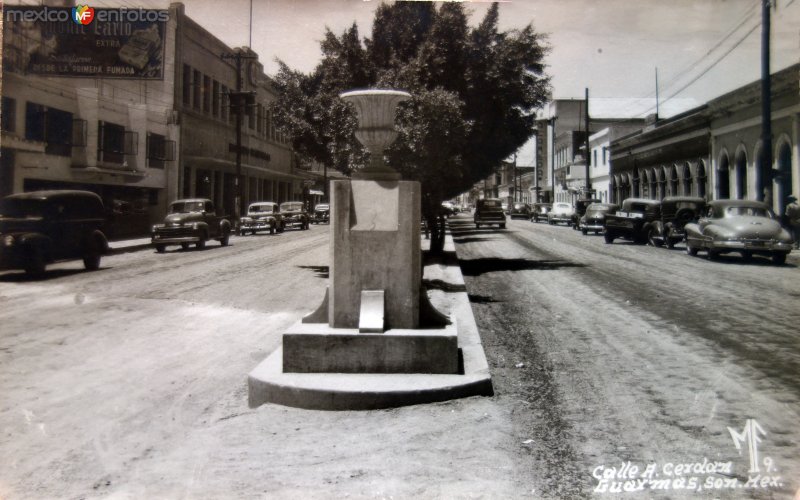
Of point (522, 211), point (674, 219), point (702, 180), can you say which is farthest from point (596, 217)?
point (522, 211)

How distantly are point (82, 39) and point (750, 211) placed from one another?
16520 mm

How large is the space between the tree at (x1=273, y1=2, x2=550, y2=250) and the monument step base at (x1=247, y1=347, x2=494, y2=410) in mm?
7661

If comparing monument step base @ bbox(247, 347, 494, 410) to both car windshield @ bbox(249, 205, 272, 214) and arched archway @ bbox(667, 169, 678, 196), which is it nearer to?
car windshield @ bbox(249, 205, 272, 214)

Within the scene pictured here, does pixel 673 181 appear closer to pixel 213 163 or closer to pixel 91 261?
pixel 213 163

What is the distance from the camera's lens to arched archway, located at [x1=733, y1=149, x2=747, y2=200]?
26047 millimetres

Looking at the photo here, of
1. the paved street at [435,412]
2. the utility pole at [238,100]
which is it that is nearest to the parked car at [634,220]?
the paved street at [435,412]

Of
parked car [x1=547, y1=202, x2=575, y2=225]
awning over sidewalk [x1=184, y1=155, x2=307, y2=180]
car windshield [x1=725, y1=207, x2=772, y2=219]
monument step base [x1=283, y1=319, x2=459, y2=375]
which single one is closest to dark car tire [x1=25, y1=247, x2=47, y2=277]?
monument step base [x1=283, y1=319, x2=459, y2=375]

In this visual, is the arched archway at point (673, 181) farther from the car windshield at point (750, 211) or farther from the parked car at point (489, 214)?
the car windshield at point (750, 211)

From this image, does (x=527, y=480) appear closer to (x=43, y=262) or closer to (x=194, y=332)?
(x=194, y=332)

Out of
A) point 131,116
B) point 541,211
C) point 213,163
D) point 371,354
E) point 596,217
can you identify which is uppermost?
point 131,116

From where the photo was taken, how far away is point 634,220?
24.9 meters

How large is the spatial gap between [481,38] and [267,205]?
2405cm

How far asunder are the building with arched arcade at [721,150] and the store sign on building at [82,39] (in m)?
18.9

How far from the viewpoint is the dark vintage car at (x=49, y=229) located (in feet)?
37.8
